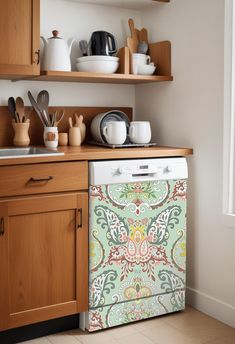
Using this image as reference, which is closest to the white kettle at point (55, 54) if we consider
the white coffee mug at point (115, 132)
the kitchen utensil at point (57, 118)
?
the kitchen utensil at point (57, 118)

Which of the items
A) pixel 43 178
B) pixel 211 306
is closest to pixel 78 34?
pixel 43 178

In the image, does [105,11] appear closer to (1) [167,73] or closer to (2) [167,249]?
(1) [167,73]

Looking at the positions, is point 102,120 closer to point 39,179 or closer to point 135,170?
point 135,170

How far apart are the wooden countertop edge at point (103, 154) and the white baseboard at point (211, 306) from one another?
32.7 inches

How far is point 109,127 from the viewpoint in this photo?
2939mm

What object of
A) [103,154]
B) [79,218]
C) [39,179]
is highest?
[103,154]

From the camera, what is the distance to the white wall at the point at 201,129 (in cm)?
279

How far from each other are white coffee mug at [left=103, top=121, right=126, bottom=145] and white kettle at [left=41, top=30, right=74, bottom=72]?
0.40 metres

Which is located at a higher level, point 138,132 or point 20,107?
point 20,107

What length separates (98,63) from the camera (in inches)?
115

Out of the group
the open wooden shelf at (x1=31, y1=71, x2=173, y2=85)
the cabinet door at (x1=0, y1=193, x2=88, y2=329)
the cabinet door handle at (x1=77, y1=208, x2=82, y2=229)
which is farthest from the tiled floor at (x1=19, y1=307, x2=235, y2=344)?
the open wooden shelf at (x1=31, y1=71, x2=173, y2=85)

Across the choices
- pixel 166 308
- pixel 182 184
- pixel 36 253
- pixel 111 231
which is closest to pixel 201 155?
pixel 182 184

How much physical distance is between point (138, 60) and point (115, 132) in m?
0.50

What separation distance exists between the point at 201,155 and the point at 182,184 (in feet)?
0.67
